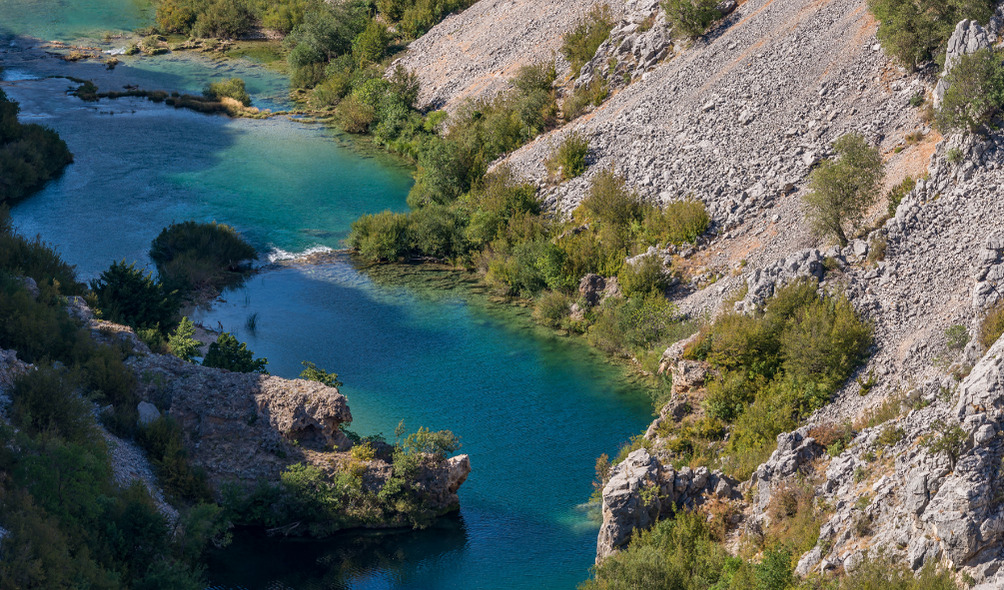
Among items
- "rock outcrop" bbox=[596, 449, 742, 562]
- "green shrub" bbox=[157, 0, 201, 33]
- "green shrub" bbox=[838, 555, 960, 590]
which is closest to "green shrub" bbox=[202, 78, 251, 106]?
"green shrub" bbox=[157, 0, 201, 33]

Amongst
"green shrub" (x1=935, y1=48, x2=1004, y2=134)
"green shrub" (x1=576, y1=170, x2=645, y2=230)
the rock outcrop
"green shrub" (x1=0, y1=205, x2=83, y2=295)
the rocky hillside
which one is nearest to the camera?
the rocky hillside

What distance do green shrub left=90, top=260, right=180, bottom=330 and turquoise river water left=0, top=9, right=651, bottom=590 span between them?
13.6ft

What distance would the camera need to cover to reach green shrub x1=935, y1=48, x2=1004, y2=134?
35031mm

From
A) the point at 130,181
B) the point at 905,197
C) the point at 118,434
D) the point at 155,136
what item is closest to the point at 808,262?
the point at 905,197

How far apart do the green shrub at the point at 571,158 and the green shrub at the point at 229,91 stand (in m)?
33.2

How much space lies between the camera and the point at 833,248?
116 ft

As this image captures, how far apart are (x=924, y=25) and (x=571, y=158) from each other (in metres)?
17.7

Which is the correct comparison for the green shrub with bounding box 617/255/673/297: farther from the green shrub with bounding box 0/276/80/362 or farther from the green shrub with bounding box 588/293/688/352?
the green shrub with bounding box 0/276/80/362

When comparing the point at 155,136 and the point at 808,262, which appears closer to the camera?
the point at 808,262

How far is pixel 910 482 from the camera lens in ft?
80.9

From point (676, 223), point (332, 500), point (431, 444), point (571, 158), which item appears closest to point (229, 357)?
point (332, 500)

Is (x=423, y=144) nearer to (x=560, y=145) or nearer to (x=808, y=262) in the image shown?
(x=560, y=145)

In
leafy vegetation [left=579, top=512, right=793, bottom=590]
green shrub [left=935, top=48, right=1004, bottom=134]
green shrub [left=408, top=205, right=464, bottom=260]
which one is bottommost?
leafy vegetation [left=579, top=512, right=793, bottom=590]

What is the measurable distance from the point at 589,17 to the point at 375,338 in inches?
1219
